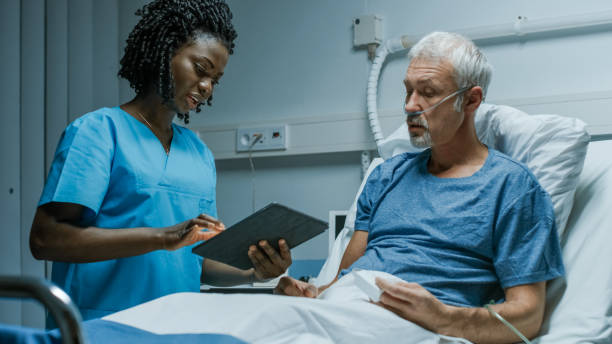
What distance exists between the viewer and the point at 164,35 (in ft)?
5.38

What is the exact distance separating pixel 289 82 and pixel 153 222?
127 cm

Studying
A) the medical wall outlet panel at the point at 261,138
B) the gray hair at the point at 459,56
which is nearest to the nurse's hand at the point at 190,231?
the gray hair at the point at 459,56

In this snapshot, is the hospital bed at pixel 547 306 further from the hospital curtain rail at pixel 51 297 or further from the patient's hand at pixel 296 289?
the hospital curtain rail at pixel 51 297

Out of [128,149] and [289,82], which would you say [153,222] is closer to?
[128,149]

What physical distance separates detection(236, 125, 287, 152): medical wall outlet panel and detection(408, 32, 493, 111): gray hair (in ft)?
3.60

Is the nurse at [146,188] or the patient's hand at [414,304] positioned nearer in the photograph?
the patient's hand at [414,304]

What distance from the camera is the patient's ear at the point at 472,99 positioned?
156cm

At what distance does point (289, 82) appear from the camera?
2674mm

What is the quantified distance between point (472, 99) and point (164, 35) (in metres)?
0.81

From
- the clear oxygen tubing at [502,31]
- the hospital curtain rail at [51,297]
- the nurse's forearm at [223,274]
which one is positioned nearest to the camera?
the hospital curtain rail at [51,297]

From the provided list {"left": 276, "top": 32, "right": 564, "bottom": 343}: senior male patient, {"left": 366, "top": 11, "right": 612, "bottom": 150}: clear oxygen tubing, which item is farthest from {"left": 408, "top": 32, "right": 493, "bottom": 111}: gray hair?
{"left": 366, "top": 11, "right": 612, "bottom": 150}: clear oxygen tubing

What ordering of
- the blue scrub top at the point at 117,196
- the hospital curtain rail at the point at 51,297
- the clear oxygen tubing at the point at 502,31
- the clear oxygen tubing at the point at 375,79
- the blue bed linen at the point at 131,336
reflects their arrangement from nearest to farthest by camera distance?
the hospital curtain rail at the point at 51,297
the blue bed linen at the point at 131,336
the blue scrub top at the point at 117,196
the clear oxygen tubing at the point at 502,31
the clear oxygen tubing at the point at 375,79

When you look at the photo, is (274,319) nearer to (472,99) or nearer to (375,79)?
(472,99)

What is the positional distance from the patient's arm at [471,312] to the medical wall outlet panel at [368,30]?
54.2 inches
